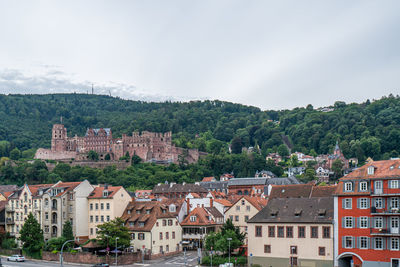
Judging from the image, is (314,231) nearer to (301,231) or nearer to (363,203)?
(301,231)

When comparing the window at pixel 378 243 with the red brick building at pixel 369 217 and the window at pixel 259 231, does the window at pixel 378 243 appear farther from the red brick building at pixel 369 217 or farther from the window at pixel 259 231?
the window at pixel 259 231

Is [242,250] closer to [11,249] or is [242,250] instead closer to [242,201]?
[242,201]

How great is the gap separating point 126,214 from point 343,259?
35448 mm

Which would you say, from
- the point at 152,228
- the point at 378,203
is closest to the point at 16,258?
the point at 152,228

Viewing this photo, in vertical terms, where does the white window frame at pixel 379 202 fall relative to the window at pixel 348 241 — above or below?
above

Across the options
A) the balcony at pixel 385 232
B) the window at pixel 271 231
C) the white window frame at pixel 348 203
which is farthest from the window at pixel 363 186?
the window at pixel 271 231

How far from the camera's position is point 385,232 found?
199 ft

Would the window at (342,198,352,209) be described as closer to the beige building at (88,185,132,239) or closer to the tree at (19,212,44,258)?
the beige building at (88,185,132,239)

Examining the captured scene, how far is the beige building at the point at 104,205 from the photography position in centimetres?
8562

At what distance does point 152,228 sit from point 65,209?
15.5m

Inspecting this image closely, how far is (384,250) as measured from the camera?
199 ft

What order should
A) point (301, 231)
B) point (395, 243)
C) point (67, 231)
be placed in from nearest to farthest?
point (395, 243) < point (301, 231) < point (67, 231)

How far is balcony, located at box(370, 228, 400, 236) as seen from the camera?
196 feet

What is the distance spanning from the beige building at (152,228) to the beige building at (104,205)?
4.41 ft
